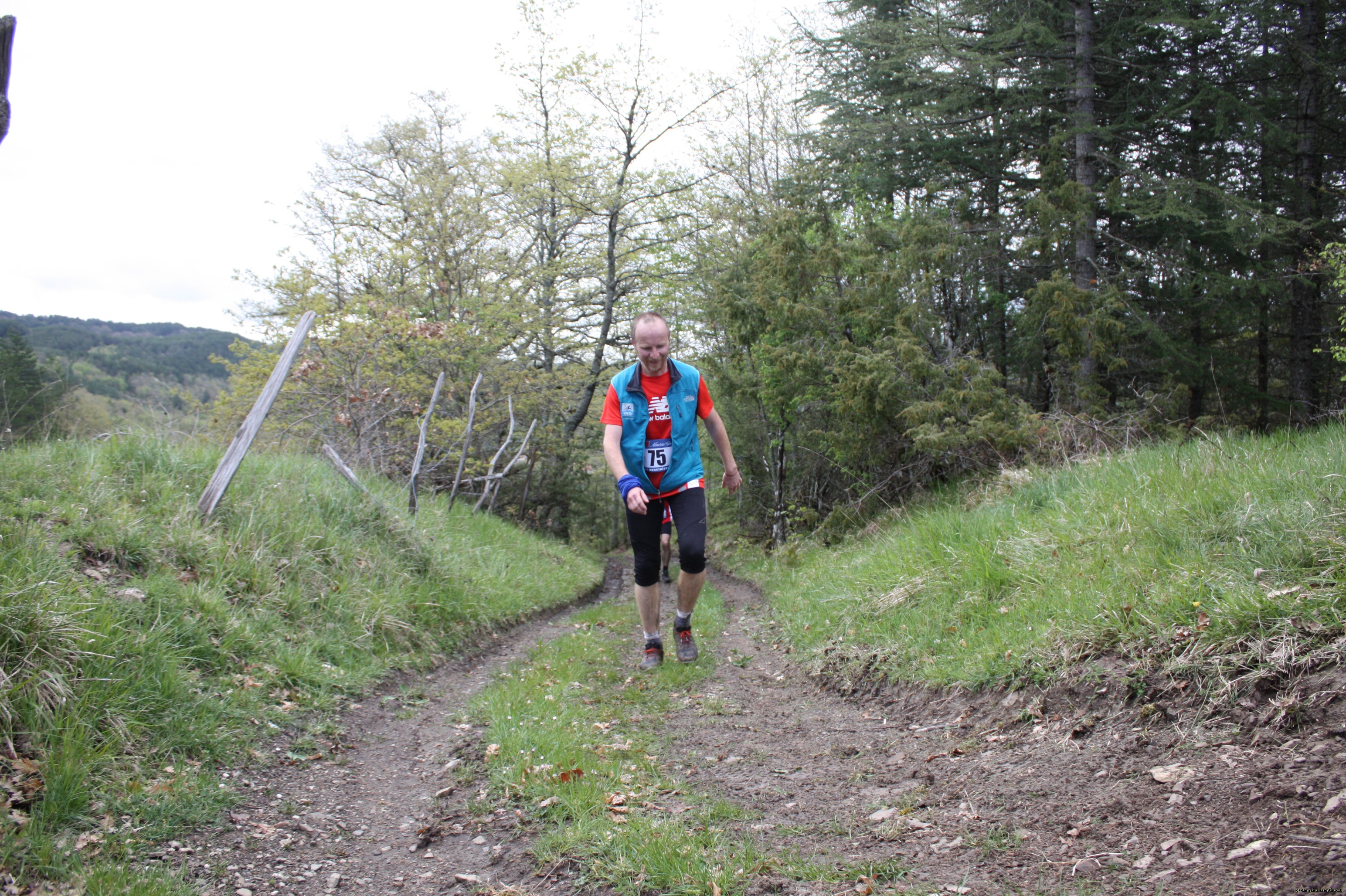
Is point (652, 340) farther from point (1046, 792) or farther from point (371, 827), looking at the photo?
point (1046, 792)

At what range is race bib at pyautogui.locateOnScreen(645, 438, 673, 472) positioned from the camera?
16.2 ft

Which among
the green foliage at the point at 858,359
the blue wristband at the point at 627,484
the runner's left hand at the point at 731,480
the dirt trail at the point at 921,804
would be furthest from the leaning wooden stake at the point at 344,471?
the green foliage at the point at 858,359

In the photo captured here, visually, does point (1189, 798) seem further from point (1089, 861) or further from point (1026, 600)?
point (1026, 600)

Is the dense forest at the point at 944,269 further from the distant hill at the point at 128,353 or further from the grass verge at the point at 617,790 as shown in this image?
the grass verge at the point at 617,790

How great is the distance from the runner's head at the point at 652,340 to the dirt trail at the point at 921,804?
92.8 inches

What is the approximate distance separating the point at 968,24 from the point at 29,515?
1357 cm

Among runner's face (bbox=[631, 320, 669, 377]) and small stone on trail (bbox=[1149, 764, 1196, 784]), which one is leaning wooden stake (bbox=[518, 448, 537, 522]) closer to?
runner's face (bbox=[631, 320, 669, 377])

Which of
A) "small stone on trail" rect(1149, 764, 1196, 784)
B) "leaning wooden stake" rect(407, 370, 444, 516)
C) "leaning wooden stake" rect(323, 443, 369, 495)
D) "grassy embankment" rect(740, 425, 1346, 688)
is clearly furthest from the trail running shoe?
"leaning wooden stake" rect(407, 370, 444, 516)

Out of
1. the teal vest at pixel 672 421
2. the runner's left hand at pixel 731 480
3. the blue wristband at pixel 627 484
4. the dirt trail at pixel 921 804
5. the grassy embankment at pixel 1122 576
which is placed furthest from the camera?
the runner's left hand at pixel 731 480

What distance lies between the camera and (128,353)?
20844 millimetres

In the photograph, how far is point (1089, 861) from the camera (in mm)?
2041

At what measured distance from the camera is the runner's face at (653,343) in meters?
4.77

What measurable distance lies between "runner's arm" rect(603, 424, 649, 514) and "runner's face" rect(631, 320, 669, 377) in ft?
1.71

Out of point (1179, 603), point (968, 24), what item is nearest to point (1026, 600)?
point (1179, 603)
